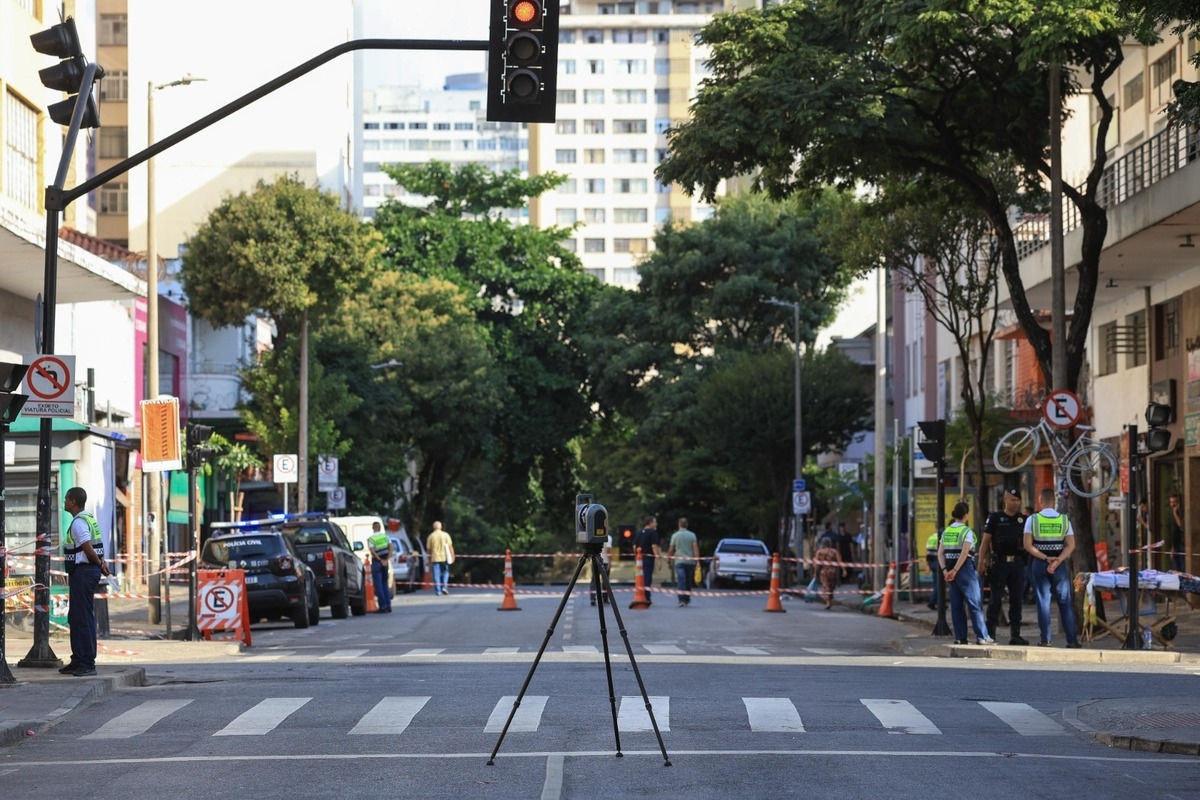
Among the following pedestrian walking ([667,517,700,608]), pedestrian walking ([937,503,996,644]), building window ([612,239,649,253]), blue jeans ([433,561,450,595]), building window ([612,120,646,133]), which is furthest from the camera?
building window ([612,239,649,253])

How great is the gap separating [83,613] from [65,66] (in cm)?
507

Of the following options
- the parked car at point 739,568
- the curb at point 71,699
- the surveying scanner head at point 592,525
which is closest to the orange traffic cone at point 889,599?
the curb at point 71,699

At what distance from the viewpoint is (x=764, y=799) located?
1077 centimetres

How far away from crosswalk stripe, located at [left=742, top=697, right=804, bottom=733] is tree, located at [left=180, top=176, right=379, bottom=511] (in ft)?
115

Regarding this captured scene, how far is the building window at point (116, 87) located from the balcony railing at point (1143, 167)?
40494 mm

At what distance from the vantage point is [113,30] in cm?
7056

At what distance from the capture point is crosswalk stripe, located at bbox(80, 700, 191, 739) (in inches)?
585

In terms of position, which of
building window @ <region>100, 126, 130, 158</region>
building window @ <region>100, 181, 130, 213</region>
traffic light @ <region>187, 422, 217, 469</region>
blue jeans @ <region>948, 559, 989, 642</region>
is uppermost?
building window @ <region>100, 126, 130, 158</region>

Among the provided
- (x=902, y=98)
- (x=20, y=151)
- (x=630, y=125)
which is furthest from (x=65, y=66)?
(x=630, y=125)

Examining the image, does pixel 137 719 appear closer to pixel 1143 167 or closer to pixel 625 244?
pixel 1143 167

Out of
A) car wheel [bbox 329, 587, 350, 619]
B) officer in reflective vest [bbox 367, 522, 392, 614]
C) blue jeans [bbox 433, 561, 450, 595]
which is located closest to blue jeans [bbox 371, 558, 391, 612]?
officer in reflective vest [bbox 367, 522, 392, 614]

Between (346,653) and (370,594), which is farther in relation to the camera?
(370,594)

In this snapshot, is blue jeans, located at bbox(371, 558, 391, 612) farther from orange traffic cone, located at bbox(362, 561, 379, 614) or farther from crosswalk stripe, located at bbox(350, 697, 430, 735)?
crosswalk stripe, located at bbox(350, 697, 430, 735)

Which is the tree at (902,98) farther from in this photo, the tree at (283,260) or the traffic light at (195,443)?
the tree at (283,260)
